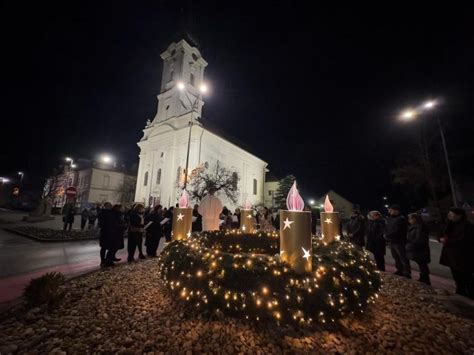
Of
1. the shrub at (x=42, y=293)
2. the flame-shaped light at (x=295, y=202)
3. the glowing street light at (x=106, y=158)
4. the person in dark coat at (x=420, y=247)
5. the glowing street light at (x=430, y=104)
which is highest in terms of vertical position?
the glowing street light at (x=106, y=158)

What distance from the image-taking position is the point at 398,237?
17.6 ft

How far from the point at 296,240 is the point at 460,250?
363 centimetres

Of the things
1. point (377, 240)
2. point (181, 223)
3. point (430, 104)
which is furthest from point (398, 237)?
point (430, 104)

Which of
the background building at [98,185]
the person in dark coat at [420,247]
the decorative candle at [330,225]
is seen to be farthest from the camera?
the background building at [98,185]

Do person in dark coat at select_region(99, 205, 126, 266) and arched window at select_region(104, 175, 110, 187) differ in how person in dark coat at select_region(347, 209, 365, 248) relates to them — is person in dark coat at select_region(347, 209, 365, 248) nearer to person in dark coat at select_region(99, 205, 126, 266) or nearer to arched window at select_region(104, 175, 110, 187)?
person in dark coat at select_region(99, 205, 126, 266)

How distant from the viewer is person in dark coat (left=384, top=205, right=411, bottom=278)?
5.30 meters

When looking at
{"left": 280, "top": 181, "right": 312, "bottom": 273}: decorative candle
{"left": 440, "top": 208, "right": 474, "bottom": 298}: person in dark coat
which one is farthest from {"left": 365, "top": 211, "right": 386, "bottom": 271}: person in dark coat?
{"left": 280, "top": 181, "right": 312, "bottom": 273}: decorative candle

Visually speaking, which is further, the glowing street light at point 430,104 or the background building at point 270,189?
the background building at point 270,189

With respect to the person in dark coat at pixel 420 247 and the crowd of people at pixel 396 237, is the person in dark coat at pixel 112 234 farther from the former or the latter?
the person in dark coat at pixel 420 247

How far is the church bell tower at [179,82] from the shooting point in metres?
30.4

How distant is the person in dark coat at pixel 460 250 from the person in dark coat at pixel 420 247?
58 cm

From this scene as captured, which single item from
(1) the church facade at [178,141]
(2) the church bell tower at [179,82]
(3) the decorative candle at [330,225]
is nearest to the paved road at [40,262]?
(3) the decorative candle at [330,225]

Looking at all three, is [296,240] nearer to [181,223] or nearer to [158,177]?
[181,223]

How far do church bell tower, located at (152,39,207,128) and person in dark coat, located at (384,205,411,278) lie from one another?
28.1 meters
